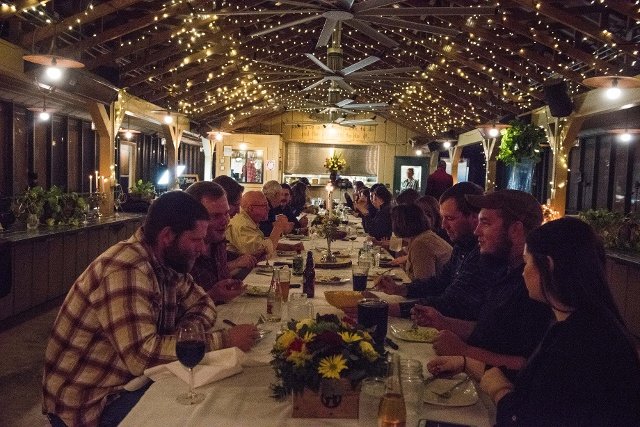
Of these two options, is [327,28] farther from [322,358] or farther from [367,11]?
[322,358]

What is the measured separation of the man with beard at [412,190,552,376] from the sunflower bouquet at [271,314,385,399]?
472 mm

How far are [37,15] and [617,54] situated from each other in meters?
7.51

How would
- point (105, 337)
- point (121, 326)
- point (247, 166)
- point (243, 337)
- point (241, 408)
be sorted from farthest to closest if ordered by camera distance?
point (247, 166), point (243, 337), point (105, 337), point (121, 326), point (241, 408)

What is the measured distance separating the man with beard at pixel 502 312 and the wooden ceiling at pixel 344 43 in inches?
96.1

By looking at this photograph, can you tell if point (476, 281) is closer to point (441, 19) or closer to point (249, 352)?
point (249, 352)

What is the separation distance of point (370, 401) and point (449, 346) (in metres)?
0.58

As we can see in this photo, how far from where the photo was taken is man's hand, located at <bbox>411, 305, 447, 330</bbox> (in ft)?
8.20

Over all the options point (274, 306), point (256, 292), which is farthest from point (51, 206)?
point (274, 306)

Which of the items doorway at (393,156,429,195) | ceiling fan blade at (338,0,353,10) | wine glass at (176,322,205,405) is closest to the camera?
wine glass at (176,322,205,405)

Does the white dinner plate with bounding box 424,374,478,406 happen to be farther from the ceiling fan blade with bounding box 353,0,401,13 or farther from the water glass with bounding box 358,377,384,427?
the ceiling fan blade with bounding box 353,0,401,13

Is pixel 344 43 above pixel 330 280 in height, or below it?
above

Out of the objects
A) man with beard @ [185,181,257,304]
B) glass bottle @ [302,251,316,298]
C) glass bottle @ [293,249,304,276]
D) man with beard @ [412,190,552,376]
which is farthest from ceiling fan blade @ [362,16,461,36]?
man with beard @ [412,190,552,376]

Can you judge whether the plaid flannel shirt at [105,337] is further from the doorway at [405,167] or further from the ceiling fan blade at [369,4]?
the doorway at [405,167]

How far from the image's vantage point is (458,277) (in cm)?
296
